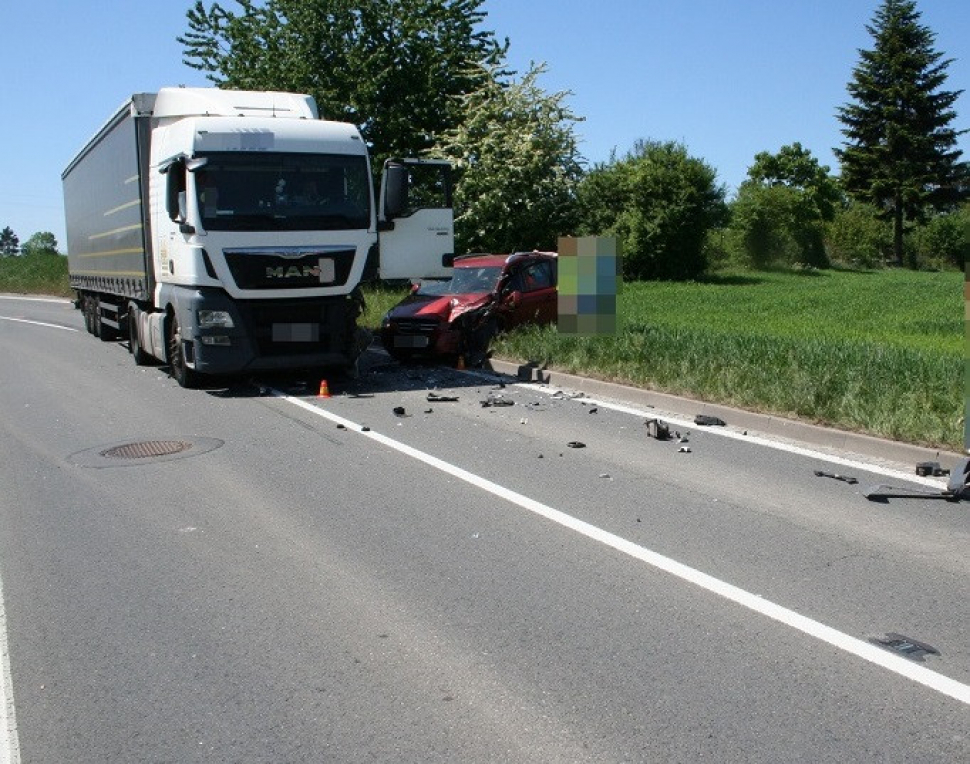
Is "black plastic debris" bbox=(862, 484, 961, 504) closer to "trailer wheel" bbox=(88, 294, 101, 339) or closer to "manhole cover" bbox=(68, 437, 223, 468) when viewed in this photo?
"manhole cover" bbox=(68, 437, 223, 468)

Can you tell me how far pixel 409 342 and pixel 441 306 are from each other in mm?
741

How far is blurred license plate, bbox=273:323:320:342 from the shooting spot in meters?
13.5

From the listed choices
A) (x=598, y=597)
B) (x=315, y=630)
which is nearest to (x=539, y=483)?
(x=598, y=597)

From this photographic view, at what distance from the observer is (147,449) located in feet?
32.7

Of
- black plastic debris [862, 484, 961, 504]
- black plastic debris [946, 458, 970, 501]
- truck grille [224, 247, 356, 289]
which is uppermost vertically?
truck grille [224, 247, 356, 289]

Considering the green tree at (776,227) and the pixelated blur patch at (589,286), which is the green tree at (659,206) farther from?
the pixelated blur patch at (589,286)

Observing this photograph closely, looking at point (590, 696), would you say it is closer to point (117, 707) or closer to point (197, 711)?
point (197, 711)

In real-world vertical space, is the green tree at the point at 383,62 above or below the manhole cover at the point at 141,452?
above

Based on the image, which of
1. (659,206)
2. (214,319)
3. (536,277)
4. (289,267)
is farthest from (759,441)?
(659,206)

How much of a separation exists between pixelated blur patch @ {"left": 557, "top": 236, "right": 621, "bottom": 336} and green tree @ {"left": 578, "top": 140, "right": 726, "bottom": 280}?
25.3 meters

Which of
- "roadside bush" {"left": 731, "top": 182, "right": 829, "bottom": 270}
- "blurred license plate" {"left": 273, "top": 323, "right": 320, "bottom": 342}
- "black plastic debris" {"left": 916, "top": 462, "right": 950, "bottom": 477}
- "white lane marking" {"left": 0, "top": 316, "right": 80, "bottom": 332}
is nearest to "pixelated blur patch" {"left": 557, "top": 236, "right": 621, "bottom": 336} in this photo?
"blurred license plate" {"left": 273, "top": 323, "right": 320, "bottom": 342}

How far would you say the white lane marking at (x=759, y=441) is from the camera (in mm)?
8186

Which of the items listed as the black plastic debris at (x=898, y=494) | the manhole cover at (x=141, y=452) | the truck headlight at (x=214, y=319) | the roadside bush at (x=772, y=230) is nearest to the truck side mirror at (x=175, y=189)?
the truck headlight at (x=214, y=319)

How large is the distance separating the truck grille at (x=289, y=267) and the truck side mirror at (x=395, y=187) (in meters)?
0.83
